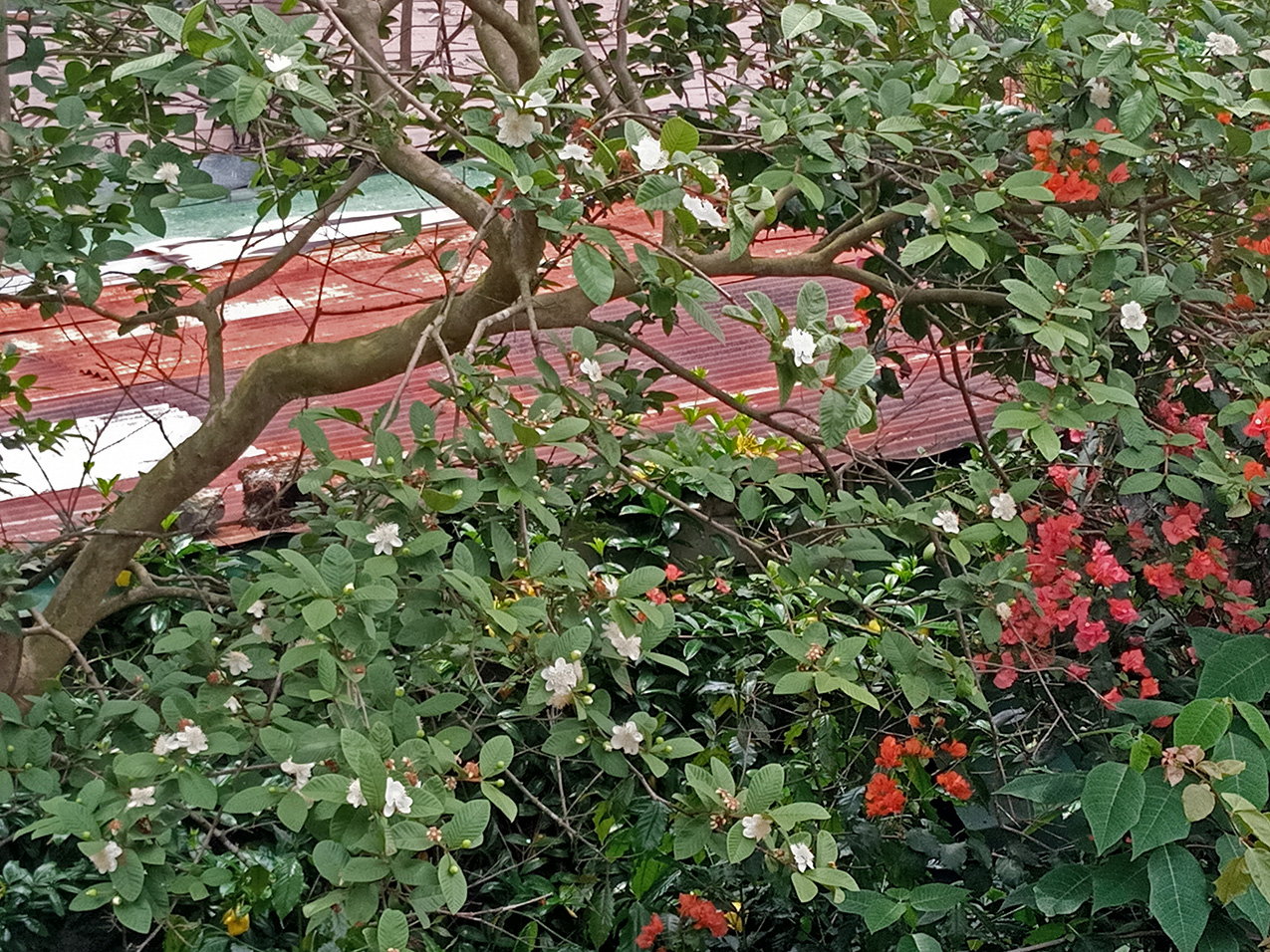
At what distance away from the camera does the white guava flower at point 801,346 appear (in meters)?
1.41

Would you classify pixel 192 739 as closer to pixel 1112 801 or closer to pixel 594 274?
pixel 594 274

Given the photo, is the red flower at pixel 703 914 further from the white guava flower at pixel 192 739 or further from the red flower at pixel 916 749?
the white guava flower at pixel 192 739

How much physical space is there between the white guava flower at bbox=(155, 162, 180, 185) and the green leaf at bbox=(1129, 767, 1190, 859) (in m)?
1.54

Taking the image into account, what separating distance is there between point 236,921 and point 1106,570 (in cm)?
172

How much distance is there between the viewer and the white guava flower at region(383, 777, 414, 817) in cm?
110

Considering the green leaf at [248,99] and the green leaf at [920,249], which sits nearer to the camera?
the green leaf at [248,99]

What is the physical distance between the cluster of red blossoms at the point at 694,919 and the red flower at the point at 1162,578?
0.96m

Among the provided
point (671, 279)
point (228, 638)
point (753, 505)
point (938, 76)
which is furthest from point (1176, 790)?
point (228, 638)

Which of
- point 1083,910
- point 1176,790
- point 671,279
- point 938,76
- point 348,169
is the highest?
point 938,76

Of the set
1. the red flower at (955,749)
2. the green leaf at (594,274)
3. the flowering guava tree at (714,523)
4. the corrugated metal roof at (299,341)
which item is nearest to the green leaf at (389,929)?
the flowering guava tree at (714,523)

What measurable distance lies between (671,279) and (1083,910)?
1293 millimetres

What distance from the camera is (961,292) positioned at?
207cm

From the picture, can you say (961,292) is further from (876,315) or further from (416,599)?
(416,599)

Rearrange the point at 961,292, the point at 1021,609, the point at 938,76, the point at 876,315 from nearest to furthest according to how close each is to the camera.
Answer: the point at 938,76
the point at 1021,609
the point at 961,292
the point at 876,315
